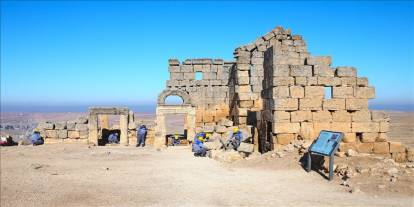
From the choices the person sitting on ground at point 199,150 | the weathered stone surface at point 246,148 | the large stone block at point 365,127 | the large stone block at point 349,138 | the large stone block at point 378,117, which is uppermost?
the large stone block at point 378,117

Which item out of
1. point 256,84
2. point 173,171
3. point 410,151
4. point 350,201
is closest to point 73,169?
point 173,171

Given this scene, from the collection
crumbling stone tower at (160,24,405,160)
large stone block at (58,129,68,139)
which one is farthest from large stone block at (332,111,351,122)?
large stone block at (58,129,68,139)

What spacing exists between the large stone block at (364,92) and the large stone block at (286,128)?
2166mm

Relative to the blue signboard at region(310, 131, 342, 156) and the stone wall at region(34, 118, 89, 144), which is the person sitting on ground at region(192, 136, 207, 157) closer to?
the blue signboard at region(310, 131, 342, 156)

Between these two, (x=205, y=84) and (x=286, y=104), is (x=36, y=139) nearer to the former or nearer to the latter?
(x=205, y=84)

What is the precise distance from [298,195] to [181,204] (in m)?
2.30

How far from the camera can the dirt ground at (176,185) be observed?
724 cm

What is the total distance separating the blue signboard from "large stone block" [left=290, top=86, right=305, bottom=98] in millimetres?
2587

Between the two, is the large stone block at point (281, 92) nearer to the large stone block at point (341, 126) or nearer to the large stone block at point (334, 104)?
the large stone block at point (334, 104)

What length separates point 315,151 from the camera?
353 inches

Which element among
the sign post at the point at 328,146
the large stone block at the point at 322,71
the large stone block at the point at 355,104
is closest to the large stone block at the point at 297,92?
the large stone block at the point at 322,71

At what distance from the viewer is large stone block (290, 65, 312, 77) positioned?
11.7 meters

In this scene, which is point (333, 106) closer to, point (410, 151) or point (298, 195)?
point (410, 151)

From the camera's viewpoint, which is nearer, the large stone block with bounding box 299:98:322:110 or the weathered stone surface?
the large stone block with bounding box 299:98:322:110
